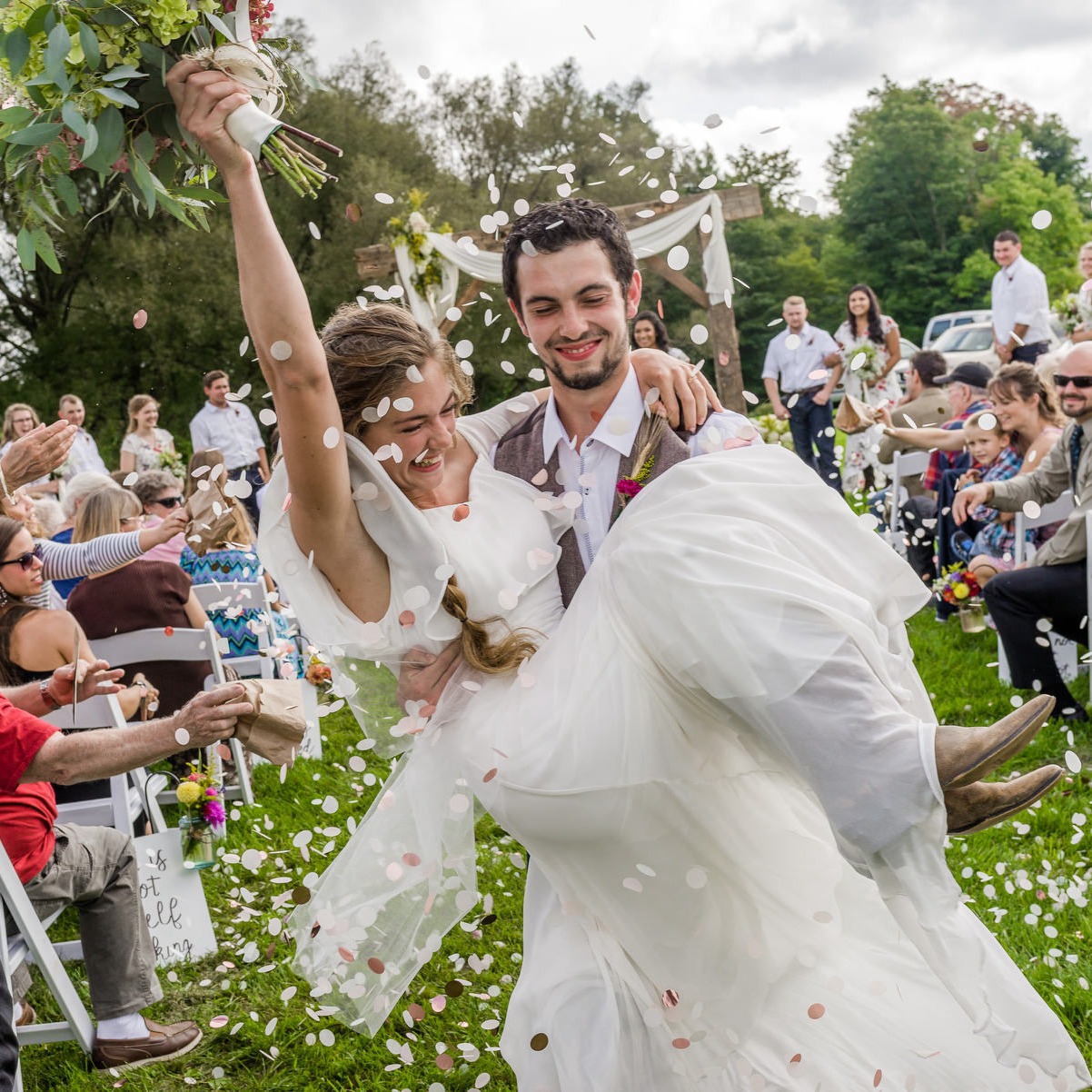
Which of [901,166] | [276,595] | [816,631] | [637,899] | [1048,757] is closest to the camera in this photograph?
[816,631]

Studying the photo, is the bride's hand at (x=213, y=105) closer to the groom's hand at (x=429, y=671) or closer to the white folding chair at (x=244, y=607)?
the groom's hand at (x=429, y=671)

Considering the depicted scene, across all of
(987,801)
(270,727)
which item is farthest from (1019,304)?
(987,801)

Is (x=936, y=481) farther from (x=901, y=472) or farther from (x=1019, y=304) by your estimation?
(x=1019, y=304)

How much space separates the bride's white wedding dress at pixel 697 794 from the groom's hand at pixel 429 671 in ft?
0.11

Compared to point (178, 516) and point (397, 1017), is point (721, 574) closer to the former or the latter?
point (397, 1017)

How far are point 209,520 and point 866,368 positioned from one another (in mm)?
6171

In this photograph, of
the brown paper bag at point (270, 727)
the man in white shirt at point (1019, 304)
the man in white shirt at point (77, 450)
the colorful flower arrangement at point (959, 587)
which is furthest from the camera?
the man in white shirt at point (77, 450)

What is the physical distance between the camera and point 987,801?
205 cm

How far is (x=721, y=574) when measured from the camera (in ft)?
6.81

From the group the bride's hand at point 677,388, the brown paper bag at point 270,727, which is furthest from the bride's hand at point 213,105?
the brown paper bag at point 270,727

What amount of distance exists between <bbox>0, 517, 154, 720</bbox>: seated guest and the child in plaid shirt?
4543mm

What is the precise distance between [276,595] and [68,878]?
354cm

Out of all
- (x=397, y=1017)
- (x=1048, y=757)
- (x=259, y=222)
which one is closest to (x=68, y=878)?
(x=397, y=1017)

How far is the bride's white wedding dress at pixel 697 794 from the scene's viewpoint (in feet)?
6.68
